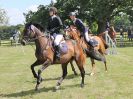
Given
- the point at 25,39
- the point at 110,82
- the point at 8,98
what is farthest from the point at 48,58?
the point at 110,82

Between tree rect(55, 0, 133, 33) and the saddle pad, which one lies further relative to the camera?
tree rect(55, 0, 133, 33)

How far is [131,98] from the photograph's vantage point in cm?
1146

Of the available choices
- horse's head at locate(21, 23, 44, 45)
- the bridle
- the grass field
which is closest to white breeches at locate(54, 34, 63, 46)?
the bridle

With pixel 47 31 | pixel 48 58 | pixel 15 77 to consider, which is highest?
pixel 47 31

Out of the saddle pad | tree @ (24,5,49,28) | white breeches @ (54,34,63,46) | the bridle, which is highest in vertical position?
tree @ (24,5,49,28)

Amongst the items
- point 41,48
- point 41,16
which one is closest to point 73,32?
point 41,48

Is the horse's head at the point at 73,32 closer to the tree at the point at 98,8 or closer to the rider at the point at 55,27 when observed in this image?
the rider at the point at 55,27

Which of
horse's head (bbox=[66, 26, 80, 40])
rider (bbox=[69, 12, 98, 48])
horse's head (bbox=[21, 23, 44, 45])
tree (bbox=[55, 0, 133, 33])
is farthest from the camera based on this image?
tree (bbox=[55, 0, 133, 33])

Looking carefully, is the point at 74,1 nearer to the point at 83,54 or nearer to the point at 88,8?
the point at 88,8

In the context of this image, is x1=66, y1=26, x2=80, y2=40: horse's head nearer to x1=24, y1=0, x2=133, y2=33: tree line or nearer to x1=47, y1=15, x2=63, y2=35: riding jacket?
x1=47, y1=15, x2=63, y2=35: riding jacket

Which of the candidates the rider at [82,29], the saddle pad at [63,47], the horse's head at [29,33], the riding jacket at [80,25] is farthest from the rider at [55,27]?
the riding jacket at [80,25]

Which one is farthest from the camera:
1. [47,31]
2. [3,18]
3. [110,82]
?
[3,18]

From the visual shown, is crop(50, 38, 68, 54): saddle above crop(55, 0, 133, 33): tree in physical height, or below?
below

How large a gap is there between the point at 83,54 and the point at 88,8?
3868 cm
